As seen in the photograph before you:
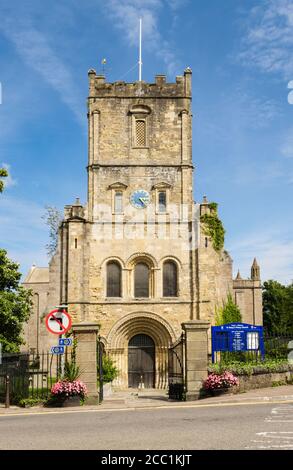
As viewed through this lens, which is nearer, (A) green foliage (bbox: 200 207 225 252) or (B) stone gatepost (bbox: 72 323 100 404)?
(B) stone gatepost (bbox: 72 323 100 404)

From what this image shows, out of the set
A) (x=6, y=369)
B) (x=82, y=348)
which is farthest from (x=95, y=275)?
(x=82, y=348)

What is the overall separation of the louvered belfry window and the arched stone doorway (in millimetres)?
9634

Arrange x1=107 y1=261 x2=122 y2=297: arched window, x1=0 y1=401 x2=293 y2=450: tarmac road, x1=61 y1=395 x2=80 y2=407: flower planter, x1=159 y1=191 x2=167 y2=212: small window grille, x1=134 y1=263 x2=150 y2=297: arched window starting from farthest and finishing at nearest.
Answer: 1. x1=159 y1=191 x2=167 y2=212: small window grille
2. x1=134 y1=263 x2=150 y2=297: arched window
3. x1=107 y1=261 x2=122 y2=297: arched window
4. x1=61 y1=395 x2=80 y2=407: flower planter
5. x1=0 y1=401 x2=293 y2=450: tarmac road

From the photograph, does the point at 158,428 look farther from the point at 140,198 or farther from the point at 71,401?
the point at 140,198

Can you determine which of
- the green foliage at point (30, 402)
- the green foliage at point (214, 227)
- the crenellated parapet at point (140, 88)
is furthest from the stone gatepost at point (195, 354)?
the crenellated parapet at point (140, 88)

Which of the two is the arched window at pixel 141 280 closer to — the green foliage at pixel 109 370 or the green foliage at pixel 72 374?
the green foliage at pixel 109 370

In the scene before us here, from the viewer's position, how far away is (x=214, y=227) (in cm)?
3359

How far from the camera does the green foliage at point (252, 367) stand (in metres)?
18.1

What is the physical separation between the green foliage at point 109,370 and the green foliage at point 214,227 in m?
8.54

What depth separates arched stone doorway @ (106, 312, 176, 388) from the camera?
1267 inches

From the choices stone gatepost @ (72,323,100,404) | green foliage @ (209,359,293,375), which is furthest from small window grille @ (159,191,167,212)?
stone gatepost @ (72,323,100,404)

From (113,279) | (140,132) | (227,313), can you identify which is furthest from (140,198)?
(227,313)

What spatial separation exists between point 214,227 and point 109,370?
386 inches

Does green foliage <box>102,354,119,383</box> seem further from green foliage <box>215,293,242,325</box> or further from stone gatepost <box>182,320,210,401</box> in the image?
stone gatepost <box>182,320,210,401</box>
